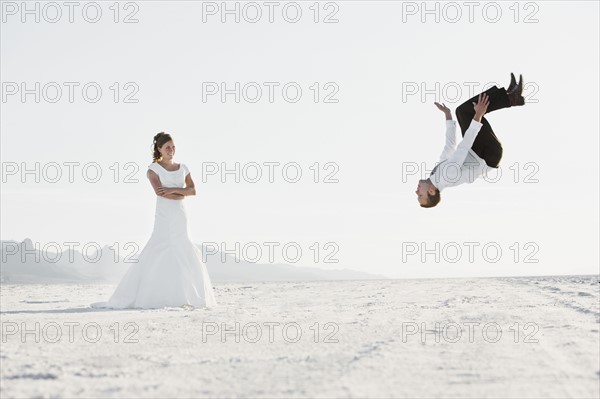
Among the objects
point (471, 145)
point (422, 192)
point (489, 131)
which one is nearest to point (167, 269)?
point (422, 192)

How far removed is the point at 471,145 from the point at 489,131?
348 millimetres

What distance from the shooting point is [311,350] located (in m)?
4.35

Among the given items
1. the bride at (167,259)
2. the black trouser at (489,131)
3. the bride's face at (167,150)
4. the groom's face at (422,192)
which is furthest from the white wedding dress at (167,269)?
the black trouser at (489,131)

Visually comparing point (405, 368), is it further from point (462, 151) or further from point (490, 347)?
point (462, 151)

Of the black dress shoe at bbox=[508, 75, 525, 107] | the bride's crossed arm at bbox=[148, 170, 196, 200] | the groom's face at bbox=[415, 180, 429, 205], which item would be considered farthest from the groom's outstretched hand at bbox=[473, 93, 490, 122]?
the bride's crossed arm at bbox=[148, 170, 196, 200]

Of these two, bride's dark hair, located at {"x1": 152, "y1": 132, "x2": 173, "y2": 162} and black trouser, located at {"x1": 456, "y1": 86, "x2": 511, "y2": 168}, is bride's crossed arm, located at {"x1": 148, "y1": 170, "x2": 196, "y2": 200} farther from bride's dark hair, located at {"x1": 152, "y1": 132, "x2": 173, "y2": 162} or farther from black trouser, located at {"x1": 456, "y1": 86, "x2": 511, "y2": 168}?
black trouser, located at {"x1": 456, "y1": 86, "x2": 511, "y2": 168}

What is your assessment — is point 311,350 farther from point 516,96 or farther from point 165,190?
point 165,190

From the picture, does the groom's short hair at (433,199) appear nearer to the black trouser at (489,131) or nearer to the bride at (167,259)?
the black trouser at (489,131)

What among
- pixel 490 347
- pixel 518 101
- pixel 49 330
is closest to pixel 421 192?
pixel 518 101

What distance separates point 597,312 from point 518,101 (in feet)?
7.04

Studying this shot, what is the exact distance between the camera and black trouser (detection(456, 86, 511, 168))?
21.3ft

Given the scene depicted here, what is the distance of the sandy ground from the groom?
1284mm

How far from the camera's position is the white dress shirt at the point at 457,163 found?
635 cm

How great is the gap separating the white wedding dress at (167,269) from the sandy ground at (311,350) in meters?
0.52
